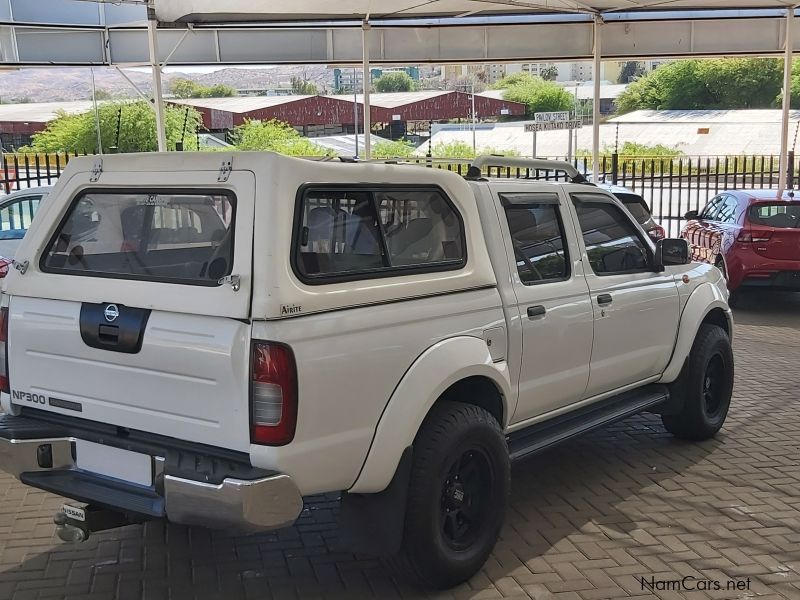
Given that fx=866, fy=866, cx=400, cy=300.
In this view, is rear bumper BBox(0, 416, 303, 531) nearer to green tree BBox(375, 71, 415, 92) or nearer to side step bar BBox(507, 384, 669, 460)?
side step bar BBox(507, 384, 669, 460)

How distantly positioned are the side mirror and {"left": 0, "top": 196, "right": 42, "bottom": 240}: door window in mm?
7960

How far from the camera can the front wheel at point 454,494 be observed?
3787 millimetres

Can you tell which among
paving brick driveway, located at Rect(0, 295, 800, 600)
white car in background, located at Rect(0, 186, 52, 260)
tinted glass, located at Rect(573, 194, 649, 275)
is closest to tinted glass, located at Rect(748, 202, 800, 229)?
paving brick driveway, located at Rect(0, 295, 800, 600)

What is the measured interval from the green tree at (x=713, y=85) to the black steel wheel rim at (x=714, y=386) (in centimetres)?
9005

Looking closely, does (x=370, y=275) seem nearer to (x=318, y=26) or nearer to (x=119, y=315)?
(x=119, y=315)

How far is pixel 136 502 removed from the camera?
352cm

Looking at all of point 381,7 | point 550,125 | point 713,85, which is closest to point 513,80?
point 713,85

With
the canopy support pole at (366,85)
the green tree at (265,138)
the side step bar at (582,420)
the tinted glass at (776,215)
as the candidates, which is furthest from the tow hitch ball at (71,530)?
the green tree at (265,138)

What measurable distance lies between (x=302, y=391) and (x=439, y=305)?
3.14 feet

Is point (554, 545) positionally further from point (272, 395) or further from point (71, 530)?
point (71, 530)

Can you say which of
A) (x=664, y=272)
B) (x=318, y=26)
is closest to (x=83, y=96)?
(x=318, y=26)

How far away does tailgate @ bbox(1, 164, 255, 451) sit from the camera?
335 cm

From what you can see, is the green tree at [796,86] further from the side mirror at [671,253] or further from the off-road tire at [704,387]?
the side mirror at [671,253]

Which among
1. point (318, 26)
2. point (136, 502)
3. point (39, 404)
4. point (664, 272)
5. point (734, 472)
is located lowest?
point (734, 472)
